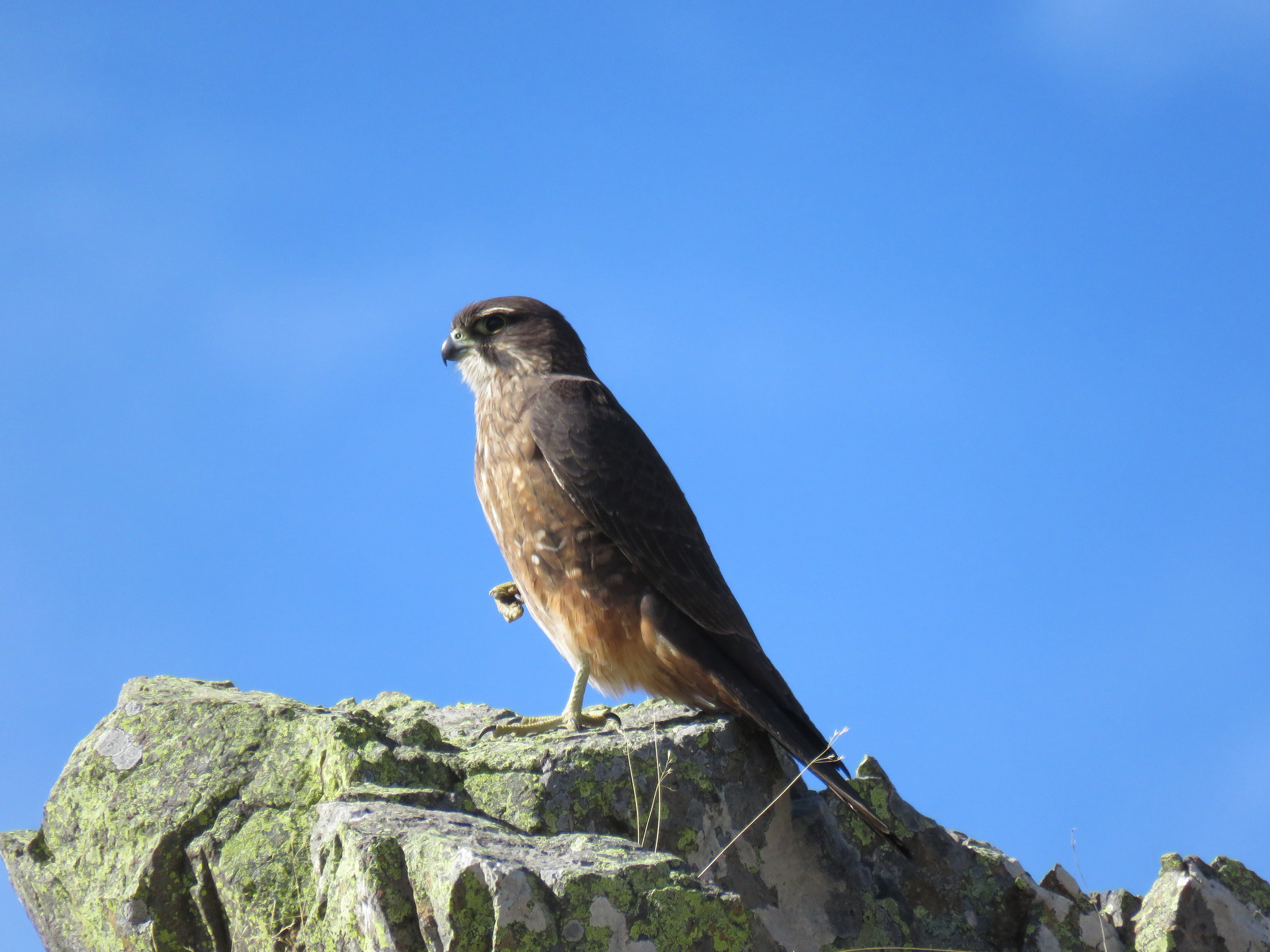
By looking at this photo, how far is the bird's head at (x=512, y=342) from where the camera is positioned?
5.98 m

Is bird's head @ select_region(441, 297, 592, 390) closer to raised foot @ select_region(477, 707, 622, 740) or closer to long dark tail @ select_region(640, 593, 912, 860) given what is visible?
long dark tail @ select_region(640, 593, 912, 860)

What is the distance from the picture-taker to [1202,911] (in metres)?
A: 4.69

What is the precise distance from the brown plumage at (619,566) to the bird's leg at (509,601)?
0.59 meters

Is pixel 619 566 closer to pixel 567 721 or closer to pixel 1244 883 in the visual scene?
pixel 567 721

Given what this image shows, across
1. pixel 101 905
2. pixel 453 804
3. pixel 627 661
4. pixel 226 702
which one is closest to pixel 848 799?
pixel 627 661

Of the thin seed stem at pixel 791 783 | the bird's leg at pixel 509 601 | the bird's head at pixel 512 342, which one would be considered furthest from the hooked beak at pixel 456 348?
the thin seed stem at pixel 791 783

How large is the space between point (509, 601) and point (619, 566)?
1218mm

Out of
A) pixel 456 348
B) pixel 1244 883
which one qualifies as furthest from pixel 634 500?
pixel 1244 883

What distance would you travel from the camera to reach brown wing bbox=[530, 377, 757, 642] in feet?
16.1

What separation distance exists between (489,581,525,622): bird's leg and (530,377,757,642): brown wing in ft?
3.43

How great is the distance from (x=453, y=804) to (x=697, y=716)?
3.98 ft

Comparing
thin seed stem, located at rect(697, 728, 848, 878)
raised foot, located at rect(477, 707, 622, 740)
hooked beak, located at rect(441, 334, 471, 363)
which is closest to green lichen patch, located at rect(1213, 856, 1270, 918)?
thin seed stem, located at rect(697, 728, 848, 878)

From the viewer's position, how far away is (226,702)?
4.82 m

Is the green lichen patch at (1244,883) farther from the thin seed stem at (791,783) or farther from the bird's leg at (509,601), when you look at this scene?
the bird's leg at (509,601)
